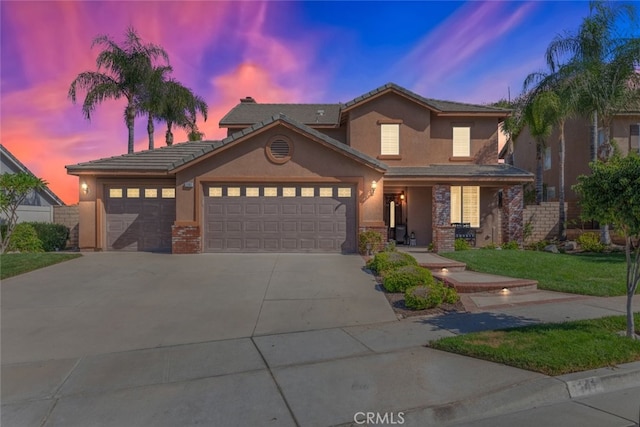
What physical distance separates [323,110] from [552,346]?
59.7ft

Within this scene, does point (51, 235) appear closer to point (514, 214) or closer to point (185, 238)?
point (185, 238)

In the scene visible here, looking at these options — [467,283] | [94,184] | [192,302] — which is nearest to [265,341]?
[192,302]

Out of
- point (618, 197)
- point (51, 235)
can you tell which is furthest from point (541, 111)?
point (51, 235)

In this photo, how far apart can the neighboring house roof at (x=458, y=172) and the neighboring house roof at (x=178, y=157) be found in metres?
2.09

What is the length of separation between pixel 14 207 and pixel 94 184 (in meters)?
3.28

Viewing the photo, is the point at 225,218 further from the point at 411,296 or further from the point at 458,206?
the point at 458,206

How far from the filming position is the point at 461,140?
18125 millimetres

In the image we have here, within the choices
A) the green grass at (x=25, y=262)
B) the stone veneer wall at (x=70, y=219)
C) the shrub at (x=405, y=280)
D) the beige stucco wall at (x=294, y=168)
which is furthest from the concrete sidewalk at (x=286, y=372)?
the stone veneer wall at (x=70, y=219)

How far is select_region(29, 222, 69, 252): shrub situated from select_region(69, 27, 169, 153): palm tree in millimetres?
6976

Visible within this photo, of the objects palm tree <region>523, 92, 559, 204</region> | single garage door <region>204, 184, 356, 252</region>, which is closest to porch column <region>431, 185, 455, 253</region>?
single garage door <region>204, 184, 356, 252</region>

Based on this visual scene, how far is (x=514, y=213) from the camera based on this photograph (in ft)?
53.9

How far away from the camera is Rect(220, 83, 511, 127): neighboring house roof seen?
17203 millimetres

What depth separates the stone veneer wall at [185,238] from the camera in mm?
14008

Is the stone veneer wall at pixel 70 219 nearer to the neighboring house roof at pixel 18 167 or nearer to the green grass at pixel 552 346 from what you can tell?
the neighboring house roof at pixel 18 167
